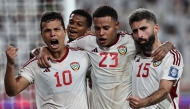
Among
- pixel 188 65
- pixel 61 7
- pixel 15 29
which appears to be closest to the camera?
pixel 61 7

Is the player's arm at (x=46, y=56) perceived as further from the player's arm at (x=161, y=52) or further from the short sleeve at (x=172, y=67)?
the short sleeve at (x=172, y=67)

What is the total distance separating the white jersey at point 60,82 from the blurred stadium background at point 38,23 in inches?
78.3

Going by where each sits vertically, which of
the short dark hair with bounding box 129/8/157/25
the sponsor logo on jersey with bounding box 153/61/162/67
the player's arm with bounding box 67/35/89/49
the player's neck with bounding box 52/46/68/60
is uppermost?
the short dark hair with bounding box 129/8/157/25

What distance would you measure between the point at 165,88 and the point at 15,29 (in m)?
4.77

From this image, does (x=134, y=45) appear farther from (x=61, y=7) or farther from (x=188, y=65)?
(x=188, y=65)

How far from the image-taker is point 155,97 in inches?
158

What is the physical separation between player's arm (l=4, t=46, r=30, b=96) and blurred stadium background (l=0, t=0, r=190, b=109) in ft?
6.92

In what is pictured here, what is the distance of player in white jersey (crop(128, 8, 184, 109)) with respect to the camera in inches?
168

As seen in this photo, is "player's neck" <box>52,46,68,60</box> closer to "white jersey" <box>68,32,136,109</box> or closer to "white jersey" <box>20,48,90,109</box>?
"white jersey" <box>20,48,90,109</box>

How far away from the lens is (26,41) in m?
8.35

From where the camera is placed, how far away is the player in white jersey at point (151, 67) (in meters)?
4.26

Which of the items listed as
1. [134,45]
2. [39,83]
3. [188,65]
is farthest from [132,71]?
[188,65]

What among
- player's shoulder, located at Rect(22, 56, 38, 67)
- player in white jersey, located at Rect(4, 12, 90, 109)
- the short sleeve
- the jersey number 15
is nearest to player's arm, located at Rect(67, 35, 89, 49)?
player in white jersey, located at Rect(4, 12, 90, 109)

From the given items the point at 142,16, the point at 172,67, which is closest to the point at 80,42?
the point at 142,16
